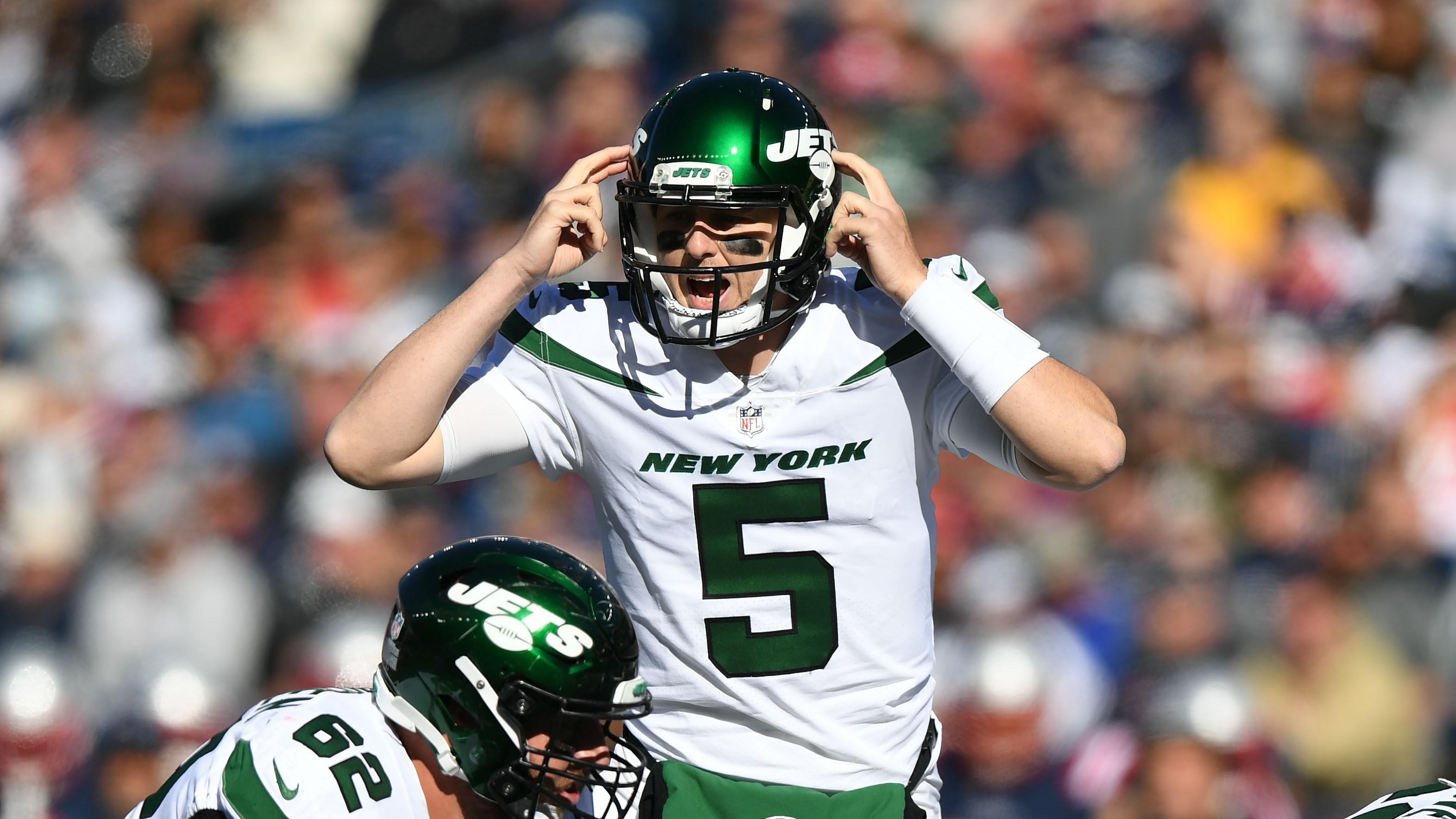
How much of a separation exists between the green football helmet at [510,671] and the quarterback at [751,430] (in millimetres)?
302

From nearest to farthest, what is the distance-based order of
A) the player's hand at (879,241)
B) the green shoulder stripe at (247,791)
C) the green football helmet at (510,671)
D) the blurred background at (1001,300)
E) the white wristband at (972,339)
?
the green shoulder stripe at (247,791) → the green football helmet at (510,671) → the white wristband at (972,339) → the player's hand at (879,241) → the blurred background at (1001,300)

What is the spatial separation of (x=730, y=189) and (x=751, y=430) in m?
0.44

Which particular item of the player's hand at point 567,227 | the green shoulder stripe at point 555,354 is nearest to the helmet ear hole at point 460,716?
the green shoulder stripe at point 555,354

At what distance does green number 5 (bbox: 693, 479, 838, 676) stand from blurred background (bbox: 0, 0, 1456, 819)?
2570 millimetres

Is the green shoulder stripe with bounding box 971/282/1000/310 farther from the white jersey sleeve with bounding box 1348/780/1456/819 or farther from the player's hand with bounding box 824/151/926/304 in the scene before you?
the white jersey sleeve with bounding box 1348/780/1456/819

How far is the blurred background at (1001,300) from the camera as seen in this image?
A: 18.3 feet

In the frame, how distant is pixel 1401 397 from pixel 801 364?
4.69m

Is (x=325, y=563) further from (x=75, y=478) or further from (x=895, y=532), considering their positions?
(x=895, y=532)

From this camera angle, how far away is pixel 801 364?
111 inches

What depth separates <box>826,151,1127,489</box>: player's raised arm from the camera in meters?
2.63

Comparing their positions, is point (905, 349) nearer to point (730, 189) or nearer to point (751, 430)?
point (751, 430)

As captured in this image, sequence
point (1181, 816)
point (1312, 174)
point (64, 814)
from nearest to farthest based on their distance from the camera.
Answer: point (1181, 816) → point (64, 814) → point (1312, 174)

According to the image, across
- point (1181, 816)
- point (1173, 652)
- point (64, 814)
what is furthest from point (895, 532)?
point (64, 814)

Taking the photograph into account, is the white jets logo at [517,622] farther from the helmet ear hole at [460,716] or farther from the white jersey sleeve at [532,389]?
the white jersey sleeve at [532,389]
